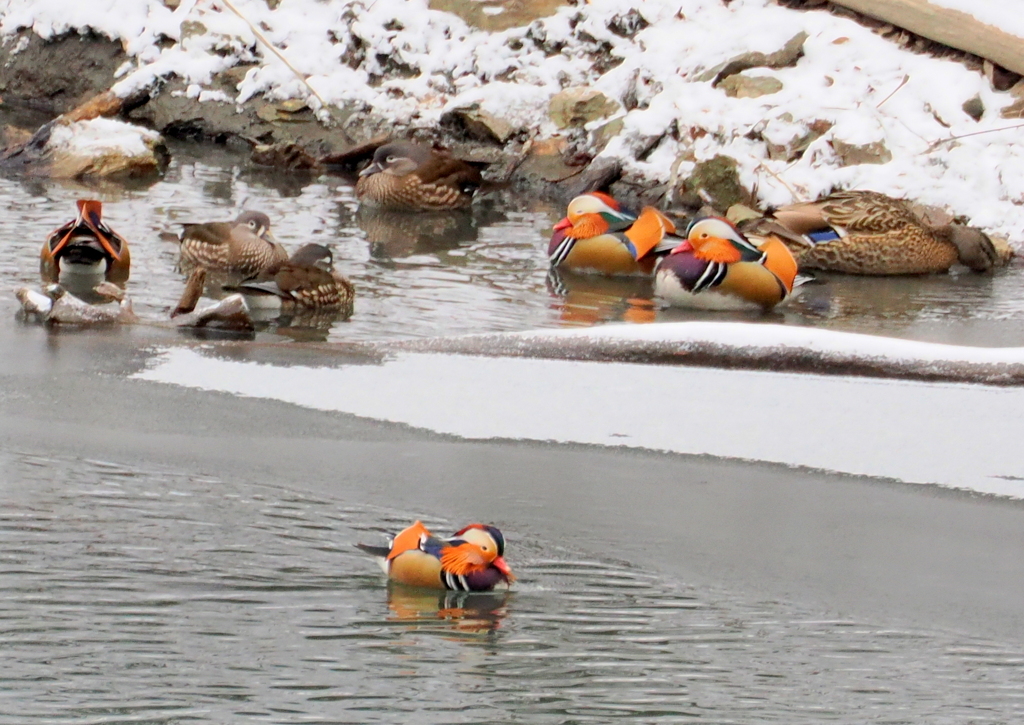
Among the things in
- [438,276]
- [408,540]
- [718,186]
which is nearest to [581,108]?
[718,186]

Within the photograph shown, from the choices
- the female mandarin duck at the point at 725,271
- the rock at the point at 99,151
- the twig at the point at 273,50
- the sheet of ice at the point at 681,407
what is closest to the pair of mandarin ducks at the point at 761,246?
the female mandarin duck at the point at 725,271

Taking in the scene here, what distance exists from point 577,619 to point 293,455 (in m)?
1.59

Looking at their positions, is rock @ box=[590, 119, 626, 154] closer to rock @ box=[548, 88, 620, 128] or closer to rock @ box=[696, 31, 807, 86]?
rock @ box=[548, 88, 620, 128]

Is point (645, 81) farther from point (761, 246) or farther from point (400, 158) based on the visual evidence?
point (761, 246)

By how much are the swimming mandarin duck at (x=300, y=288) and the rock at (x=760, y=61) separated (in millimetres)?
5121

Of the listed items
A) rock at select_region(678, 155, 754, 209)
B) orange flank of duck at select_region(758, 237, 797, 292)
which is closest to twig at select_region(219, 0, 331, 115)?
rock at select_region(678, 155, 754, 209)

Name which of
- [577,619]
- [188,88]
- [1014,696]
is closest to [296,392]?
[577,619]

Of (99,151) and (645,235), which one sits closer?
(645,235)

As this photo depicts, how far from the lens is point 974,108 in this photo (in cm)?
1149

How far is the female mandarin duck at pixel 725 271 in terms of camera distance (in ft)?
27.9

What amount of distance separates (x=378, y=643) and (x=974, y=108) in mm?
8950

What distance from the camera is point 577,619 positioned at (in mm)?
3926

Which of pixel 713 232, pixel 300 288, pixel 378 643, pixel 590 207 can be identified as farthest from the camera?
pixel 590 207

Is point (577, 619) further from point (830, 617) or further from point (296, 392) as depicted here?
point (296, 392)
